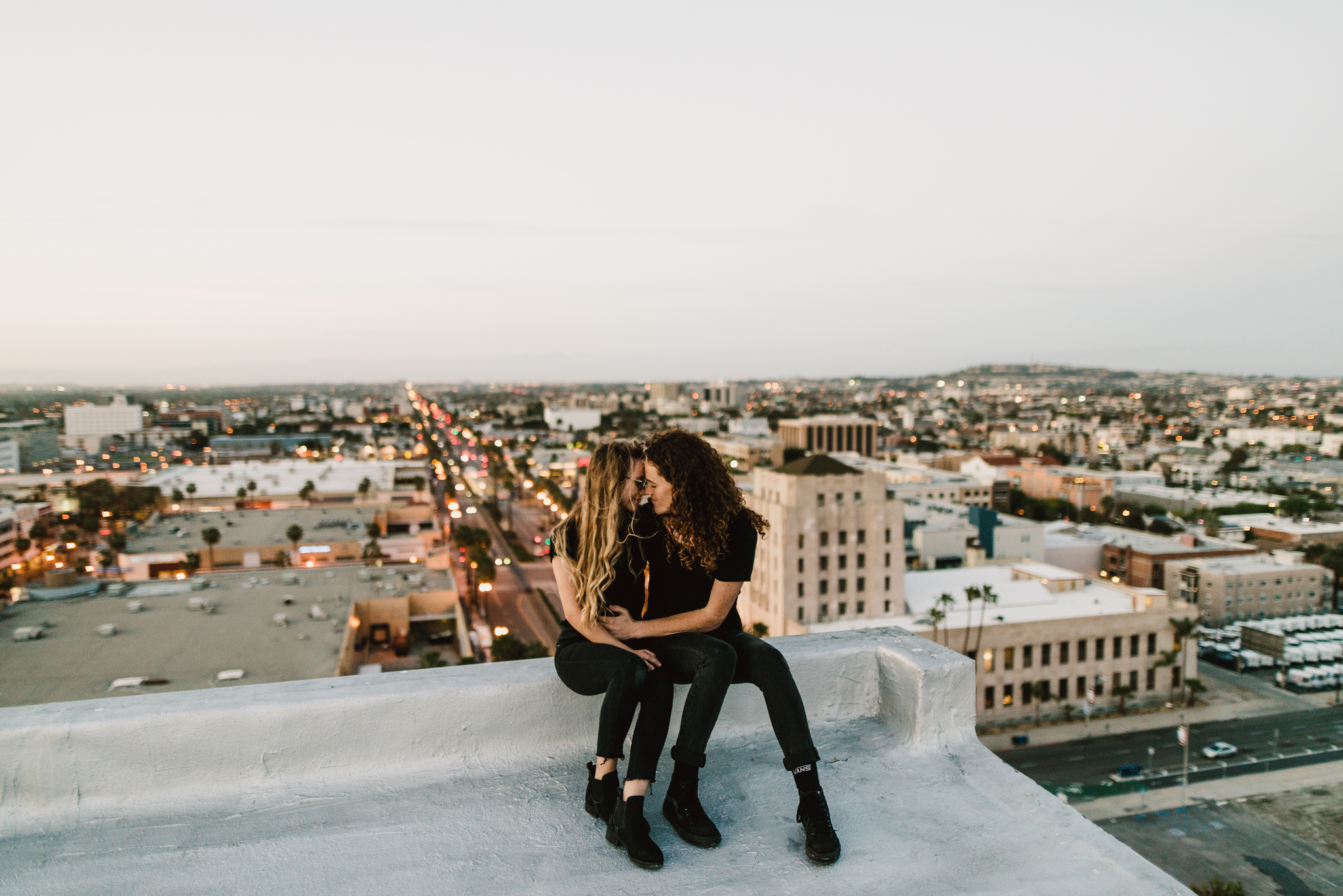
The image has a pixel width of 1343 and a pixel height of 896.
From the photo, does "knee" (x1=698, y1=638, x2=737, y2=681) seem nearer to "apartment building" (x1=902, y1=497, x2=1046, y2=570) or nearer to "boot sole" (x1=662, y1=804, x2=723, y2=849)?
"boot sole" (x1=662, y1=804, x2=723, y2=849)

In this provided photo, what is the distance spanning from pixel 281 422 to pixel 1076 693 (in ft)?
472

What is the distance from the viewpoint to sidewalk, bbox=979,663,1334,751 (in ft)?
89.6

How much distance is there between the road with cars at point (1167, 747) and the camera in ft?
81.4

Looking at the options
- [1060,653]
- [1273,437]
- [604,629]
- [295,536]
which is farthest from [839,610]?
[1273,437]

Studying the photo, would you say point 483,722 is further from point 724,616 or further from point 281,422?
point 281,422

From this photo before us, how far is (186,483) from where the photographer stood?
5906cm

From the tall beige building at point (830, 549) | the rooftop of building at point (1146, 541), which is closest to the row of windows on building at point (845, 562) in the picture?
the tall beige building at point (830, 549)

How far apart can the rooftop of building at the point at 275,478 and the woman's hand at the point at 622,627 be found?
181 feet

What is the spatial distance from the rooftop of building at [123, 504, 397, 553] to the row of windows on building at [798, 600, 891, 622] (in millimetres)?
21582

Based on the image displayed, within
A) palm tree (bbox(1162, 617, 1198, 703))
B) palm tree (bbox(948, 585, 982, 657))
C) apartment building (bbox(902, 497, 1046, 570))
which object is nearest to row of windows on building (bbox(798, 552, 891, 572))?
palm tree (bbox(948, 585, 982, 657))

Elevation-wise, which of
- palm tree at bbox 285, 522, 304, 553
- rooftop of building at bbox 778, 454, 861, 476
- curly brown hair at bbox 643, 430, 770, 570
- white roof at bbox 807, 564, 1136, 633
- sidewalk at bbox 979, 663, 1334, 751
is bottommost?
sidewalk at bbox 979, 663, 1334, 751

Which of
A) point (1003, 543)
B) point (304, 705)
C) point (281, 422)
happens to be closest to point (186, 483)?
point (1003, 543)

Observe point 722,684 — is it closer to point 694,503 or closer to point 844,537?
point 694,503

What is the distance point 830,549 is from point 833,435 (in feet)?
239
